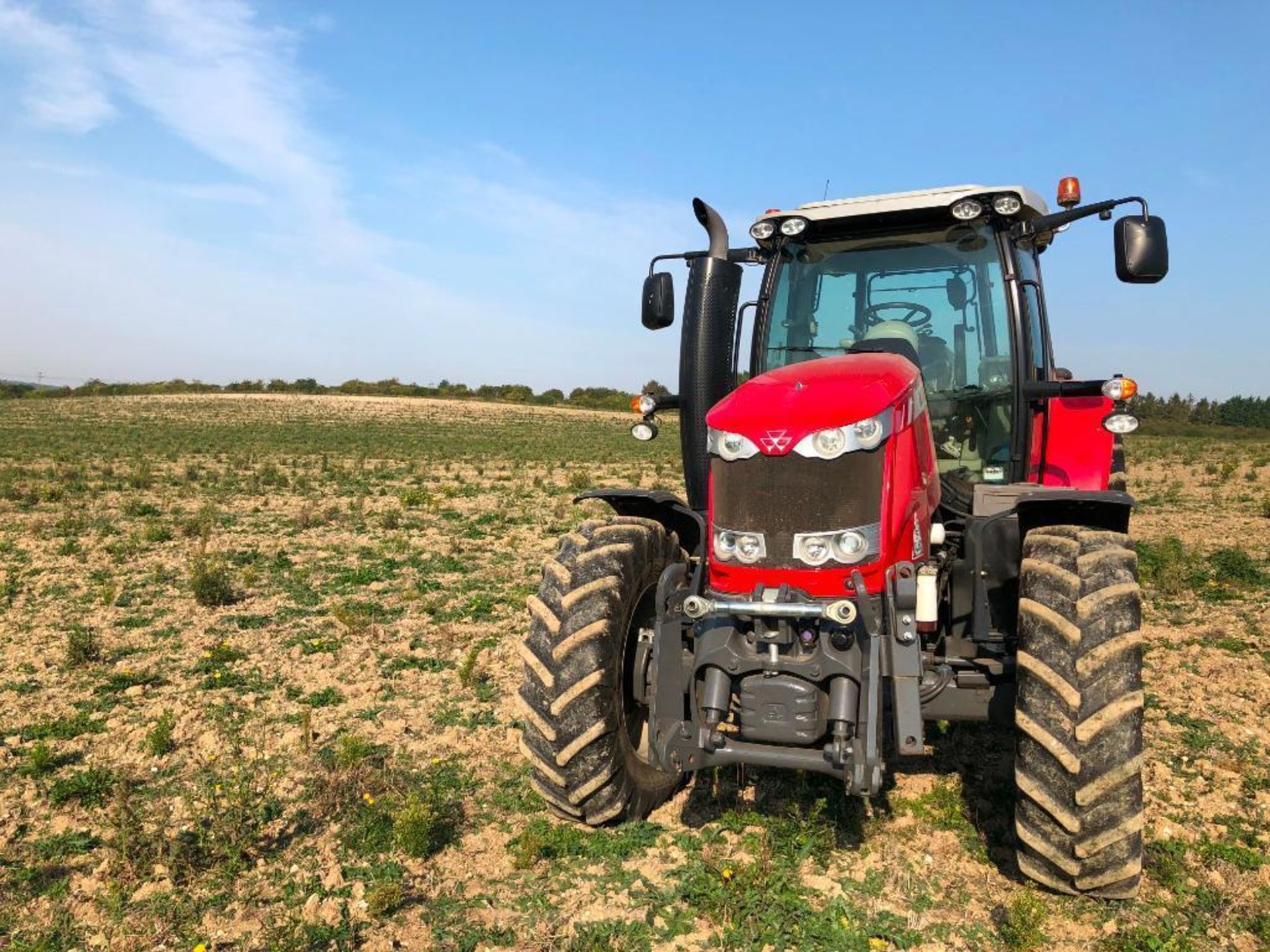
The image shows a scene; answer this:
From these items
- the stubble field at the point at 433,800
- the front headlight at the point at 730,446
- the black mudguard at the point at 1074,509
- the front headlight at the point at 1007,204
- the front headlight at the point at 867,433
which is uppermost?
the front headlight at the point at 1007,204

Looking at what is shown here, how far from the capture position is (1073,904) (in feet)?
11.6

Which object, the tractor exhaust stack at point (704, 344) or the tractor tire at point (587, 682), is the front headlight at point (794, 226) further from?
the tractor tire at point (587, 682)

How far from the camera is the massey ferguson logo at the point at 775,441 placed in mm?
3662

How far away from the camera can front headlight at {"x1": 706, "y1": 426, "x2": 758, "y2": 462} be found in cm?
375

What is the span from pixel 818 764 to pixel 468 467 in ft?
66.2

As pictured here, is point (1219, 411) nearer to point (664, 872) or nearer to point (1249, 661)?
point (1249, 661)

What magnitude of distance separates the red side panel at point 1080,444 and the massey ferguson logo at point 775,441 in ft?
8.72

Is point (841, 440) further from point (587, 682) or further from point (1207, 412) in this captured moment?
point (1207, 412)

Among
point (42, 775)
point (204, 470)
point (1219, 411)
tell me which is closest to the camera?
point (42, 775)

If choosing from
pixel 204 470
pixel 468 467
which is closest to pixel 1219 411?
pixel 468 467

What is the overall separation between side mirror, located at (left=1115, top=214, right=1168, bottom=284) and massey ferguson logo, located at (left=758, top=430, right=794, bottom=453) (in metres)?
2.02

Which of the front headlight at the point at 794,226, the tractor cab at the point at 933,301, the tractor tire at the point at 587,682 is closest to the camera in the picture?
the tractor tire at the point at 587,682

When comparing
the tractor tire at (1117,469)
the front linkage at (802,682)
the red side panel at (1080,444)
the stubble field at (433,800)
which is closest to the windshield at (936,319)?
the red side panel at (1080,444)

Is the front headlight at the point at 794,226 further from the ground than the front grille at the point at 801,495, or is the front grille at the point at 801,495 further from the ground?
the front headlight at the point at 794,226
